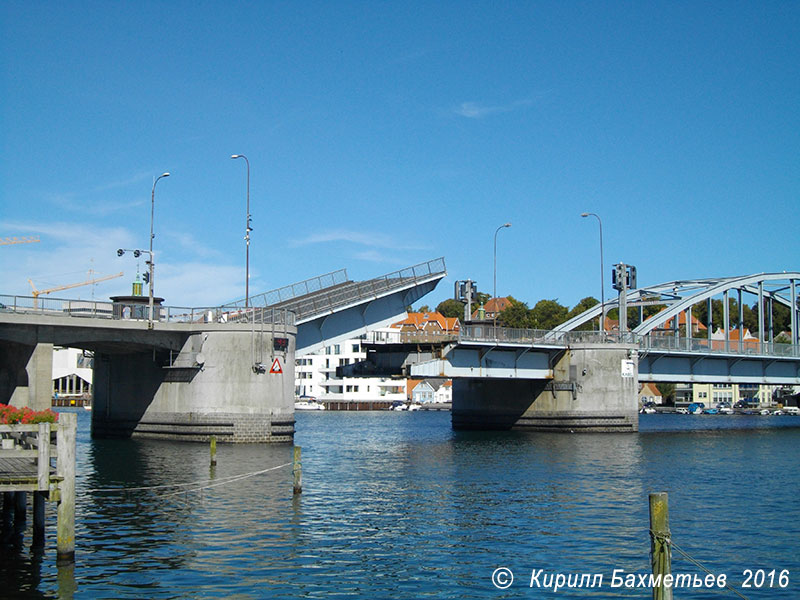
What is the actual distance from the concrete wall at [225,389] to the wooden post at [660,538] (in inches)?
1546

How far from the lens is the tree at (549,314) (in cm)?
15238

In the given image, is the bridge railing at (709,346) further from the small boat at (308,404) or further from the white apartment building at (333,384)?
the white apartment building at (333,384)

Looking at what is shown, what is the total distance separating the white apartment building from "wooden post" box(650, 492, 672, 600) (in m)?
134

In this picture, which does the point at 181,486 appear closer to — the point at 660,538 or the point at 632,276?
the point at 660,538

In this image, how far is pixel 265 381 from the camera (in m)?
53.0

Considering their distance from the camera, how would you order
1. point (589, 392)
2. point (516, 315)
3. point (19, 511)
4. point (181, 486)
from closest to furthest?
point (19, 511), point (181, 486), point (589, 392), point (516, 315)

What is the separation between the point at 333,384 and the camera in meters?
153

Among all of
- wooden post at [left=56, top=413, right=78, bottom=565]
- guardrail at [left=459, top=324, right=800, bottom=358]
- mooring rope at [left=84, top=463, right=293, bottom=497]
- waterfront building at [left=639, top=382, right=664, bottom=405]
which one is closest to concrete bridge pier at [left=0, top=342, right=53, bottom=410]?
mooring rope at [left=84, top=463, right=293, bottom=497]

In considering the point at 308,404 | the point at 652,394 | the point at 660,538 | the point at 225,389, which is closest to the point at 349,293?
the point at 225,389

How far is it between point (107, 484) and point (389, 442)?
31857mm

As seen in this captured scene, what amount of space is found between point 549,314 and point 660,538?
140874 mm

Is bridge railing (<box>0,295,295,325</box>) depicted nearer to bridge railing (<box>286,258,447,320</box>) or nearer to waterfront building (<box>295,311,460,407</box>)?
bridge railing (<box>286,258,447,320</box>)

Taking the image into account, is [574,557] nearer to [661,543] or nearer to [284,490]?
[661,543]

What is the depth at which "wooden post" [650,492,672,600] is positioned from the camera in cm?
1467
